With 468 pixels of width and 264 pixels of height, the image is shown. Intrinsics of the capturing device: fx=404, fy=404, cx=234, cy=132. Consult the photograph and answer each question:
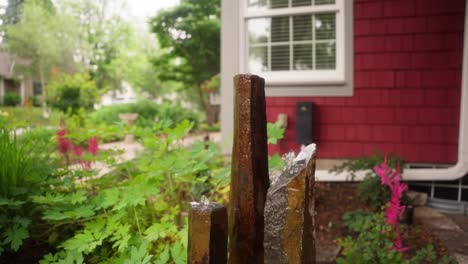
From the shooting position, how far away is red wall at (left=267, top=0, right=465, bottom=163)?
8.80 ft

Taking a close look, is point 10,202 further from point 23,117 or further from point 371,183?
point 23,117

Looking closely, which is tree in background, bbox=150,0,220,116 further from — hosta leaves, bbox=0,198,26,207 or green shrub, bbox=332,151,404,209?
hosta leaves, bbox=0,198,26,207

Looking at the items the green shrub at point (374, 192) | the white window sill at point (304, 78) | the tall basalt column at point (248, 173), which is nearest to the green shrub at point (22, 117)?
the tall basalt column at point (248, 173)

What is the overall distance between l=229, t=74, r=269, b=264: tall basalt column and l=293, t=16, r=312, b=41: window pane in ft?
7.02

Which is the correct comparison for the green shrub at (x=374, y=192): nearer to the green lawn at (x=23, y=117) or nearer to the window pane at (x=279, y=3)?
the window pane at (x=279, y=3)

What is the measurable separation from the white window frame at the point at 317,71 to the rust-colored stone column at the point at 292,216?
7.16 feet

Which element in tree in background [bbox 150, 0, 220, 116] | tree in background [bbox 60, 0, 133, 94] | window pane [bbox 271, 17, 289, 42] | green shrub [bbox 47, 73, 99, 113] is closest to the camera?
window pane [bbox 271, 17, 289, 42]

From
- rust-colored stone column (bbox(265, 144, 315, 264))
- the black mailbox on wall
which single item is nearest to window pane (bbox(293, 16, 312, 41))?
the black mailbox on wall

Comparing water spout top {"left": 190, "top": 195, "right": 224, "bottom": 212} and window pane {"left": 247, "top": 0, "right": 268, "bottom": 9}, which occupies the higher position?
window pane {"left": 247, "top": 0, "right": 268, "bottom": 9}

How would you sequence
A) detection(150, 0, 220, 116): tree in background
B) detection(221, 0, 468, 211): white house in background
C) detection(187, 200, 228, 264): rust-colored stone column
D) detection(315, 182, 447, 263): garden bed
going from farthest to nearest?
detection(150, 0, 220, 116): tree in background
detection(221, 0, 468, 211): white house in background
detection(315, 182, 447, 263): garden bed
detection(187, 200, 228, 264): rust-colored stone column

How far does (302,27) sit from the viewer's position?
2.89 m

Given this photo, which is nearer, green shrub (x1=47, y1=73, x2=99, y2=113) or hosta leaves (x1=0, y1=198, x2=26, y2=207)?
hosta leaves (x1=0, y1=198, x2=26, y2=207)

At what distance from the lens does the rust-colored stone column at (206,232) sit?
2.40ft

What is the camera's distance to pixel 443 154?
8.96 feet
